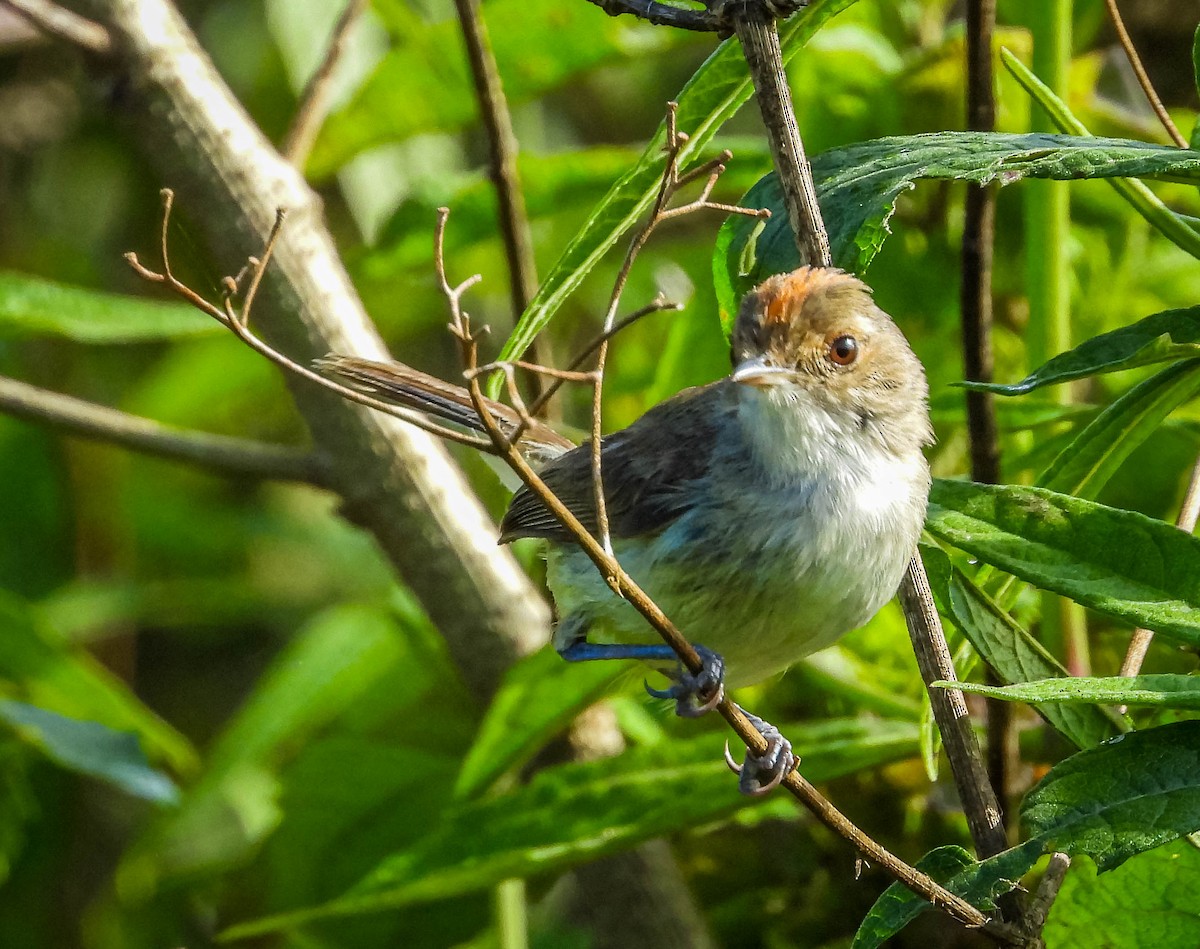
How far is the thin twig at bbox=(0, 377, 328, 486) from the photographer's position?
10.1ft

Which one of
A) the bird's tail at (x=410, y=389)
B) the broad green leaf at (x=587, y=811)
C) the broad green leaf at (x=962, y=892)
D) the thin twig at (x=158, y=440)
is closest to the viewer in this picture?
the broad green leaf at (x=962, y=892)

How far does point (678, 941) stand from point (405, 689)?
0.86 meters

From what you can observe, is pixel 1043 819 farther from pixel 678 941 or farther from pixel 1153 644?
pixel 678 941

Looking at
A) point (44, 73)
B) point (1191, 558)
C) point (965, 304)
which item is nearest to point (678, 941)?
point (965, 304)

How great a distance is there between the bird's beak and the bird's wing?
0.22m

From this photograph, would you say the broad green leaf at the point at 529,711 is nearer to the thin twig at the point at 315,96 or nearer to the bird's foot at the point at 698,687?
the bird's foot at the point at 698,687

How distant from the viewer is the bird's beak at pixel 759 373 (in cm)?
239

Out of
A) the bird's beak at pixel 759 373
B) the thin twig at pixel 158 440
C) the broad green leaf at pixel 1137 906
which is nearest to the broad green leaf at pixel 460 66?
the thin twig at pixel 158 440

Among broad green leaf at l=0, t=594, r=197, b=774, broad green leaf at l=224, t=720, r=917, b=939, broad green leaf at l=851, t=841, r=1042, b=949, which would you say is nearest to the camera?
broad green leaf at l=851, t=841, r=1042, b=949

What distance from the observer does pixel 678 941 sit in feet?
10.0

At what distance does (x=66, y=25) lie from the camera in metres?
3.01

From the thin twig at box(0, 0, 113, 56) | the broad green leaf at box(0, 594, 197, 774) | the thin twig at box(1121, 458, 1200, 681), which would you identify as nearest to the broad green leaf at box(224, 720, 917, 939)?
the thin twig at box(1121, 458, 1200, 681)

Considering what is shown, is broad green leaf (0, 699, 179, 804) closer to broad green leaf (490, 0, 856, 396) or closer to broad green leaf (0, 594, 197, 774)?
broad green leaf (0, 594, 197, 774)

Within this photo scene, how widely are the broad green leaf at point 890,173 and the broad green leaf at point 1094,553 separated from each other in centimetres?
35
